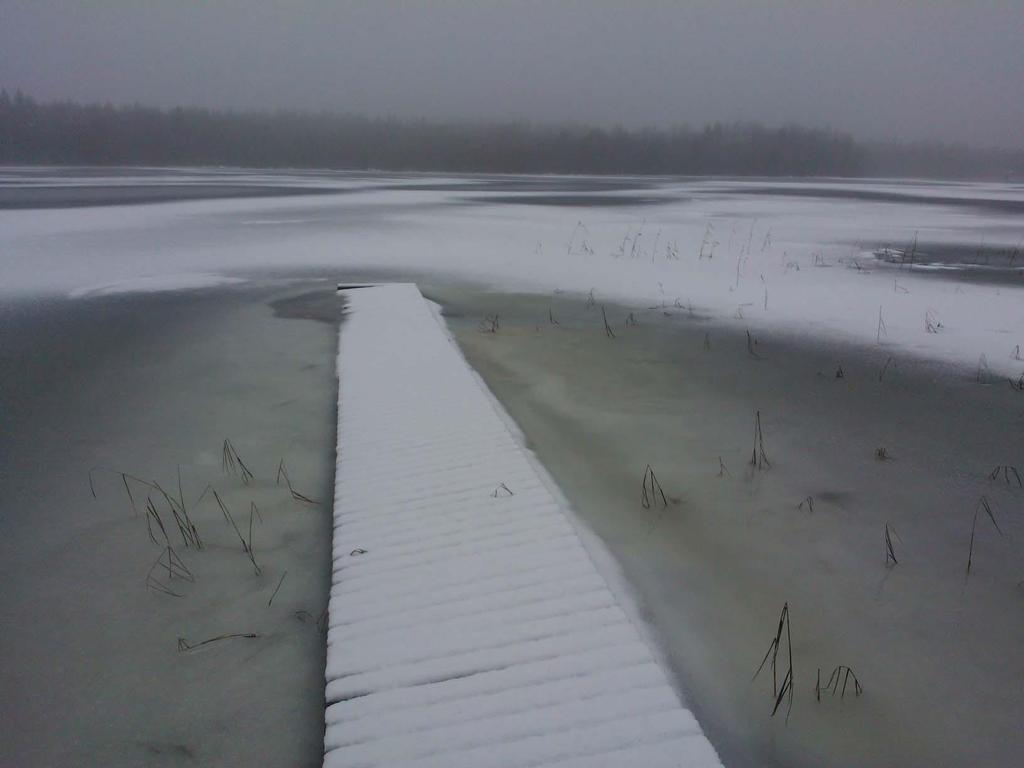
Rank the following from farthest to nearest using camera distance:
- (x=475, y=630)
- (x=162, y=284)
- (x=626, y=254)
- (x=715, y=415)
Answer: (x=626, y=254)
(x=162, y=284)
(x=715, y=415)
(x=475, y=630)

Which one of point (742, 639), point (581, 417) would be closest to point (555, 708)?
point (742, 639)

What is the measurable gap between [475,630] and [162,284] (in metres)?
8.60

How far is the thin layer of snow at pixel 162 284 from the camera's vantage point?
909 centimetres

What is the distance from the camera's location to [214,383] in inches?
231

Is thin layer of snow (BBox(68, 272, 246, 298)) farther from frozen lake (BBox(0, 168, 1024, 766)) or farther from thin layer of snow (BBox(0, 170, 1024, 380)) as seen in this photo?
thin layer of snow (BBox(0, 170, 1024, 380))

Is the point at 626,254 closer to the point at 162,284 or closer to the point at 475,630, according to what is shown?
the point at 162,284

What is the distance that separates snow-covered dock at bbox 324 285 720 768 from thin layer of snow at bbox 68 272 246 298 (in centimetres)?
616

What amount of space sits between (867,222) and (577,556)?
19.0 metres

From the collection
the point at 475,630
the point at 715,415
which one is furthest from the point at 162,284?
the point at 475,630

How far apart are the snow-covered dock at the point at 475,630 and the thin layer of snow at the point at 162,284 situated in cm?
616

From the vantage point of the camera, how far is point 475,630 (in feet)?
8.78

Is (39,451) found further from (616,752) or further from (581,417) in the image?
(616,752)

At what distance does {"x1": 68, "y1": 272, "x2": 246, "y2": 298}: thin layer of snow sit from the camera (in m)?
9.09

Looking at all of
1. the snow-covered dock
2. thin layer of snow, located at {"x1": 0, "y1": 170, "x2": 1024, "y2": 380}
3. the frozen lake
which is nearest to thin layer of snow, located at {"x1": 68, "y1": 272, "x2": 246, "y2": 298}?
the frozen lake
